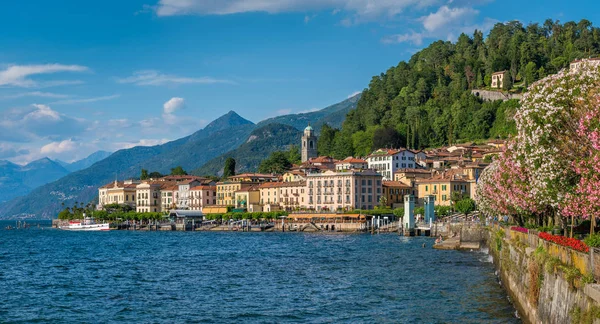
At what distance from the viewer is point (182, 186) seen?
627ft

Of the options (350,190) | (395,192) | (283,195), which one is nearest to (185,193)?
(283,195)

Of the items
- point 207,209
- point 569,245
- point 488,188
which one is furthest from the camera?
point 207,209

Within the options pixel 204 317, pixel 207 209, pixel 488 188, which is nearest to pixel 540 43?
pixel 207 209

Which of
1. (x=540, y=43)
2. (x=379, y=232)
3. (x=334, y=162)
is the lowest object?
(x=379, y=232)

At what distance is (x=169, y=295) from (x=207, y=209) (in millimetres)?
133499

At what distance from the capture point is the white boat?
16675 centimetres

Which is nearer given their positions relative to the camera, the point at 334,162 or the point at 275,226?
the point at 275,226

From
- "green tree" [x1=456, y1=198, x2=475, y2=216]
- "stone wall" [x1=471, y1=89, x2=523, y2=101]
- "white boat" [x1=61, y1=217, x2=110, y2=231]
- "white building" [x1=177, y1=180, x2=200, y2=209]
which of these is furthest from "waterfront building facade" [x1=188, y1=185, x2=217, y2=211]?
"green tree" [x1=456, y1=198, x2=475, y2=216]

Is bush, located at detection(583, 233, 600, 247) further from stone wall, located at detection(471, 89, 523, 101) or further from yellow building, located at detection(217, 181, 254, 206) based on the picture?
stone wall, located at detection(471, 89, 523, 101)

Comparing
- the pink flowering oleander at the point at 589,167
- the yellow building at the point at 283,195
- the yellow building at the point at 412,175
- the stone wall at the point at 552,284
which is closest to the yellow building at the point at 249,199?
the yellow building at the point at 283,195

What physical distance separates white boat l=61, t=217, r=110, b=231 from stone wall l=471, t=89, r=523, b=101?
314ft

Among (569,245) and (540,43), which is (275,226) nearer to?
(540,43)

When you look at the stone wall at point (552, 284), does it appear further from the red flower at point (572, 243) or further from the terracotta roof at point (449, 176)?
the terracotta roof at point (449, 176)

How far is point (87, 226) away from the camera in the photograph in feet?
557
